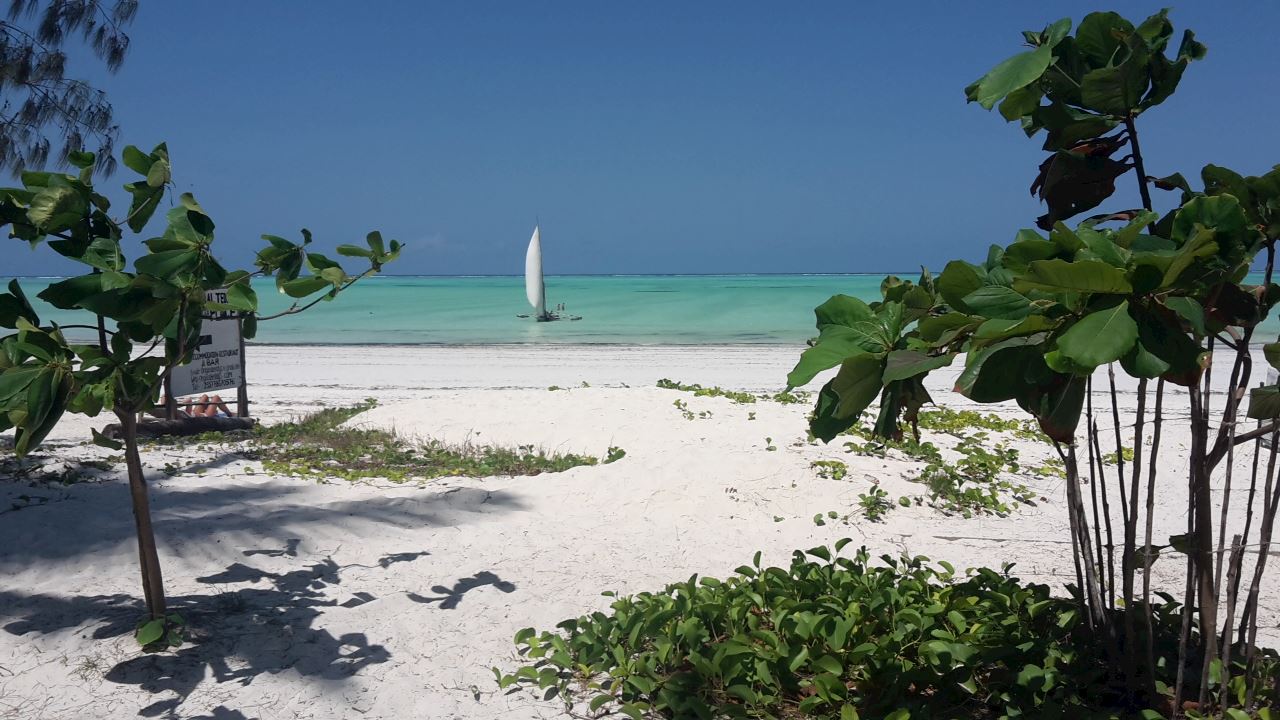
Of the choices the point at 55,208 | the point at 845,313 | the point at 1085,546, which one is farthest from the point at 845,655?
the point at 55,208

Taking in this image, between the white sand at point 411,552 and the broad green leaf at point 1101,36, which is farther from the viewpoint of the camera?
the white sand at point 411,552

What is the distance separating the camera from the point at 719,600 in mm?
3451

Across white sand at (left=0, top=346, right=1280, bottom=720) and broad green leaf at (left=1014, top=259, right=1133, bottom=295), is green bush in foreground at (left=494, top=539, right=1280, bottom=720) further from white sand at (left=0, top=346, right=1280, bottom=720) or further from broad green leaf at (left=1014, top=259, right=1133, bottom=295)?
broad green leaf at (left=1014, top=259, right=1133, bottom=295)

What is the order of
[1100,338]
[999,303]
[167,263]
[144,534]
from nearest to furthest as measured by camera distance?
1. [1100,338]
2. [999,303]
3. [167,263]
4. [144,534]

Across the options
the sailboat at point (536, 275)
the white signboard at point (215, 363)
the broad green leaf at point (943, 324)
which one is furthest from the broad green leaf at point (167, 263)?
the sailboat at point (536, 275)

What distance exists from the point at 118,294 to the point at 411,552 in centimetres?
226

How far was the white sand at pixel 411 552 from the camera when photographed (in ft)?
10.6

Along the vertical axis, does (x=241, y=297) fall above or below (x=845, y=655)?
above

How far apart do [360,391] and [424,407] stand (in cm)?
436

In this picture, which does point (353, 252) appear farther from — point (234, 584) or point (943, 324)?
point (943, 324)

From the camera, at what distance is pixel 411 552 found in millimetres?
4668

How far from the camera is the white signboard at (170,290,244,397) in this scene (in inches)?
340

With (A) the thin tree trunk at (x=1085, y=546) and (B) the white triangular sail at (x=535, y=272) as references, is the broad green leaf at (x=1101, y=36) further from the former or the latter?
(B) the white triangular sail at (x=535, y=272)

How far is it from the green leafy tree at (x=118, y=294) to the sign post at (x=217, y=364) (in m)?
5.54
